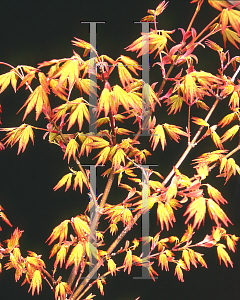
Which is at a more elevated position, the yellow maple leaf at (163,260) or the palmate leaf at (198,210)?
the palmate leaf at (198,210)

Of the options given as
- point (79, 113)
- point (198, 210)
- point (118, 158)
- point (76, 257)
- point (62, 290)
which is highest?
point (79, 113)

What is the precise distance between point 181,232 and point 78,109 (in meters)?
1.03

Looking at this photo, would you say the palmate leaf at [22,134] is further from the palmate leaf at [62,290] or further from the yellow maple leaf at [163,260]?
the yellow maple leaf at [163,260]

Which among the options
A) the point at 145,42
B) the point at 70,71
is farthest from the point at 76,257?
the point at 145,42

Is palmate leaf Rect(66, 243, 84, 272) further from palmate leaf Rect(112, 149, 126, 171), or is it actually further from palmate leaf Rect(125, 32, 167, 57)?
palmate leaf Rect(125, 32, 167, 57)

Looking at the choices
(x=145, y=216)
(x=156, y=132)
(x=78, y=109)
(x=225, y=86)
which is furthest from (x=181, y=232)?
(x=78, y=109)

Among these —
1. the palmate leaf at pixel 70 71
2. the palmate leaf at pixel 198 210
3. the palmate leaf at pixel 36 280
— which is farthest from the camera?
the palmate leaf at pixel 36 280

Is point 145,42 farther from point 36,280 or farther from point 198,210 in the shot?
point 36,280

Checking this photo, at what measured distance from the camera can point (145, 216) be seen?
133cm

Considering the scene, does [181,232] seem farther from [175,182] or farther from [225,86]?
[225,86]

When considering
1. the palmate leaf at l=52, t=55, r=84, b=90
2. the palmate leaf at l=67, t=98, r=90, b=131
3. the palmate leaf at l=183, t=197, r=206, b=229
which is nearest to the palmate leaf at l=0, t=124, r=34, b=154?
the palmate leaf at l=67, t=98, r=90, b=131

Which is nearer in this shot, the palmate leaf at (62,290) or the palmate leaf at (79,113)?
the palmate leaf at (79,113)

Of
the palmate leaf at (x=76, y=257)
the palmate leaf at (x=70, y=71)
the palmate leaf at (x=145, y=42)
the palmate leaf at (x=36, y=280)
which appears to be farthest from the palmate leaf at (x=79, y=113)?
the palmate leaf at (x=36, y=280)

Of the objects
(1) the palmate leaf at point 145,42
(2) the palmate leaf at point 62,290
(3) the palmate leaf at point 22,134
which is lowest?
(2) the palmate leaf at point 62,290
